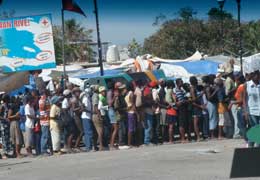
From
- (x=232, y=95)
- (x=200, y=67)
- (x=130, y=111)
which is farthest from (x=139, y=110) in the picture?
(x=200, y=67)

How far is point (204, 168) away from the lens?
1151 centimetres

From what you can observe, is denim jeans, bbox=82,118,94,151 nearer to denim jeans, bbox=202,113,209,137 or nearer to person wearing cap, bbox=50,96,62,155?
person wearing cap, bbox=50,96,62,155

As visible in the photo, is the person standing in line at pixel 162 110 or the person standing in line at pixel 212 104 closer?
the person standing in line at pixel 162 110

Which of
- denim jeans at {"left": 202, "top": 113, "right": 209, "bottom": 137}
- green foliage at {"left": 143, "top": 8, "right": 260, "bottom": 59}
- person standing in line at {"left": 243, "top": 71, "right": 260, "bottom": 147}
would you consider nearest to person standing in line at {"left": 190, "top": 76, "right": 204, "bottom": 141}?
denim jeans at {"left": 202, "top": 113, "right": 209, "bottom": 137}

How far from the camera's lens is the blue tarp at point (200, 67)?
94.0ft

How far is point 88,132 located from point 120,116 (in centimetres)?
87

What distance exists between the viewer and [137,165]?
41.0 feet

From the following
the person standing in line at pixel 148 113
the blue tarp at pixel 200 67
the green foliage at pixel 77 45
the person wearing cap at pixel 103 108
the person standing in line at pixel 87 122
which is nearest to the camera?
the person standing in line at pixel 87 122

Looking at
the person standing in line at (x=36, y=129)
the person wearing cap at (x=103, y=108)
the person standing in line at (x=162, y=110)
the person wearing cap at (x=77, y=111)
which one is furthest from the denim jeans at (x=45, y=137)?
the person standing in line at (x=162, y=110)

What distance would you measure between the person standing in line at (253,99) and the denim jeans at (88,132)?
4.16 meters

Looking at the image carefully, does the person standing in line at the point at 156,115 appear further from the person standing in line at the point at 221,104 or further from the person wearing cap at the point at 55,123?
the person wearing cap at the point at 55,123

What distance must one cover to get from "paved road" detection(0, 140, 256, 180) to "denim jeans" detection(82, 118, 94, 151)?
0.86 m

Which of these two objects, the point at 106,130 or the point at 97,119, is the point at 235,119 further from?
the point at 97,119

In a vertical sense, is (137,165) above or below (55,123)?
below
